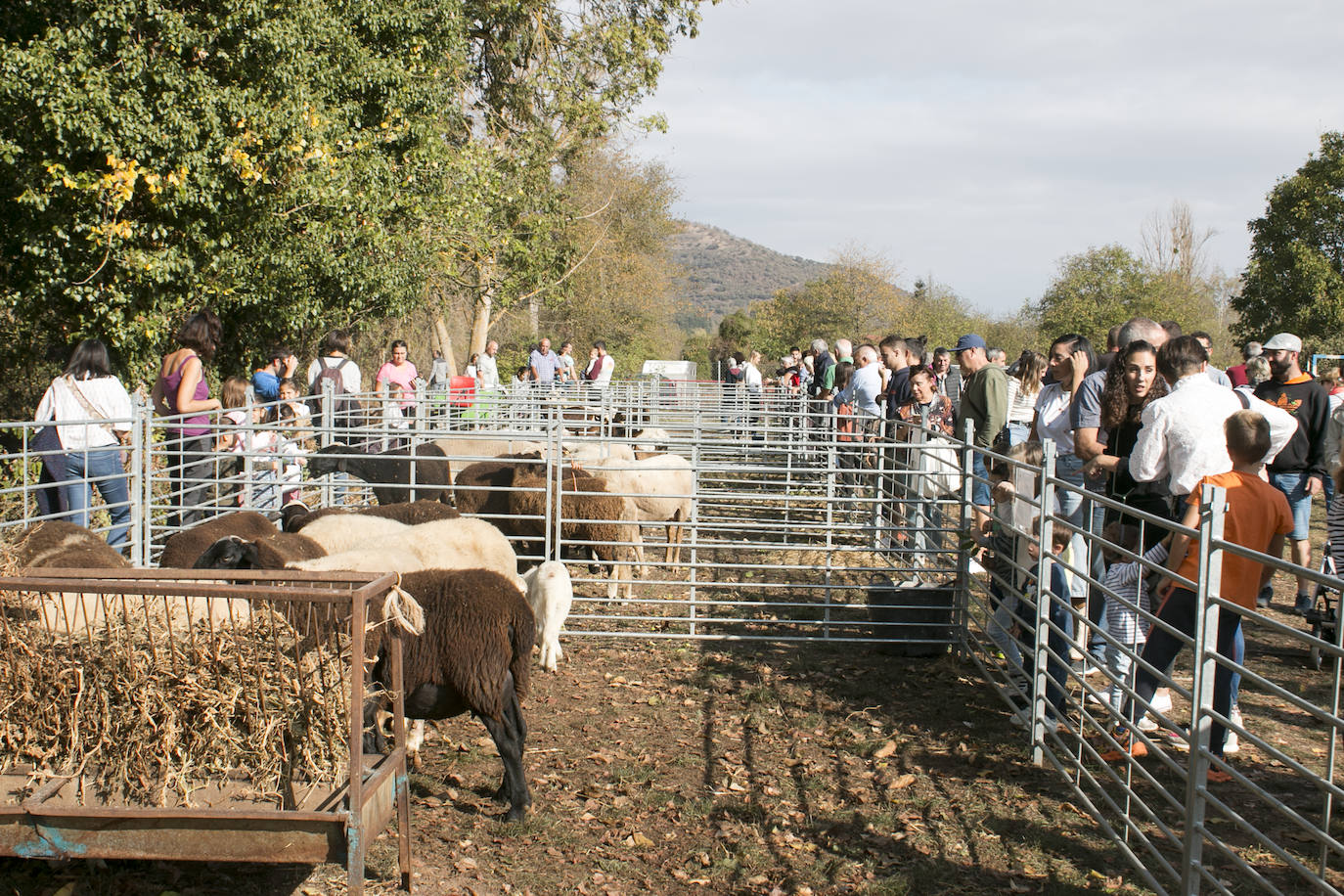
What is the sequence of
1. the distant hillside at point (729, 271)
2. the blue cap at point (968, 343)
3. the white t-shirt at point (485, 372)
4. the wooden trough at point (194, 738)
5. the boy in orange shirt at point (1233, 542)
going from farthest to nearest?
the distant hillside at point (729, 271), the white t-shirt at point (485, 372), the blue cap at point (968, 343), the boy in orange shirt at point (1233, 542), the wooden trough at point (194, 738)

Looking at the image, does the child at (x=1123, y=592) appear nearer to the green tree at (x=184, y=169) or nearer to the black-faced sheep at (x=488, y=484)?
the black-faced sheep at (x=488, y=484)

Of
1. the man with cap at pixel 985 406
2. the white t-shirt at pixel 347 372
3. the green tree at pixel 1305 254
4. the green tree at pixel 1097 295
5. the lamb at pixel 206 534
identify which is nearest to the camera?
the lamb at pixel 206 534

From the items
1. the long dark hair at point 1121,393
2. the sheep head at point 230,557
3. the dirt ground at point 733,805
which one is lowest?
the dirt ground at point 733,805

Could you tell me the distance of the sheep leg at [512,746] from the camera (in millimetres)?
4938

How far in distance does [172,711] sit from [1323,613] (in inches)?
322

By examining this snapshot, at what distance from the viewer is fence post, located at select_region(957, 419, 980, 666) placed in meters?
7.35

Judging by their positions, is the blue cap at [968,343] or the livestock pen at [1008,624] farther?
the blue cap at [968,343]

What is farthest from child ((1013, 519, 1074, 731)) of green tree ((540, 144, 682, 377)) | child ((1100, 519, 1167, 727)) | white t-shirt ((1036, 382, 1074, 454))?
green tree ((540, 144, 682, 377))

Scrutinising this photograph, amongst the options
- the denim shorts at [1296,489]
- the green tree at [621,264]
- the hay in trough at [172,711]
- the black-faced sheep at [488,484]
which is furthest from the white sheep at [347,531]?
the green tree at [621,264]

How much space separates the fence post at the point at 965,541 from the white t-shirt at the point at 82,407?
6.47 meters

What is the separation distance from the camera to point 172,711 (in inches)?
138

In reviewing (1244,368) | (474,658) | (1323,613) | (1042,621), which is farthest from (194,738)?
(1244,368)

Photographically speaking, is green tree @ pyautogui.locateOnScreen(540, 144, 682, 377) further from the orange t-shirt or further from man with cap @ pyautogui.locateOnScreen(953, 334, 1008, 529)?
the orange t-shirt

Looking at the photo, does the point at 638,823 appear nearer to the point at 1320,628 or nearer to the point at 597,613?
the point at 597,613
